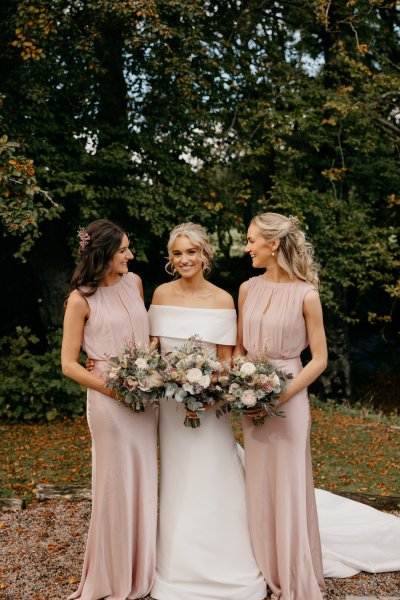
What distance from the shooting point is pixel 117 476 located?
4613 millimetres

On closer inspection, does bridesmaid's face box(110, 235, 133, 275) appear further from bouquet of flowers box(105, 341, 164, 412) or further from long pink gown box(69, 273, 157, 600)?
bouquet of flowers box(105, 341, 164, 412)

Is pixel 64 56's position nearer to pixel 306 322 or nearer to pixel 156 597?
pixel 306 322

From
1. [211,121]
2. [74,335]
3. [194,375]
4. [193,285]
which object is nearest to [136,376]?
[194,375]

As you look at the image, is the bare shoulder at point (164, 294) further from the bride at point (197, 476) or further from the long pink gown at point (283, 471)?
the long pink gown at point (283, 471)

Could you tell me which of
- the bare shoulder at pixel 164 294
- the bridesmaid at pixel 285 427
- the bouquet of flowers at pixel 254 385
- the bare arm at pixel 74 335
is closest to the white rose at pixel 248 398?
the bouquet of flowers at pixel 254 385

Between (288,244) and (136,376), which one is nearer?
(136,376)

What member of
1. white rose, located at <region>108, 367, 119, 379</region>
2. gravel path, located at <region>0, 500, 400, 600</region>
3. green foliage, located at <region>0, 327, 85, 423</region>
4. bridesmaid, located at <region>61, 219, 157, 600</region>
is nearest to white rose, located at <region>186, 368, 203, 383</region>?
white rose, located at <region>108, 367, 119, 379</region>

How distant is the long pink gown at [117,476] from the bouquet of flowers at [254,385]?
29.6 inches

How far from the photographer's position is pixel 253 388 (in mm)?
4207

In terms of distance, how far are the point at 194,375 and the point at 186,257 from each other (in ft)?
Result: 3.32

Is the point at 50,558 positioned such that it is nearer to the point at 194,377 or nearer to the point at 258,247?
the point at 194,377

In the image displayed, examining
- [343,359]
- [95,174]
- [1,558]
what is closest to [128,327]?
[1,558]

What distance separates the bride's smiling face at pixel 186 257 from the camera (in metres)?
4.75

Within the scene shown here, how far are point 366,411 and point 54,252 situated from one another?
253 inches
